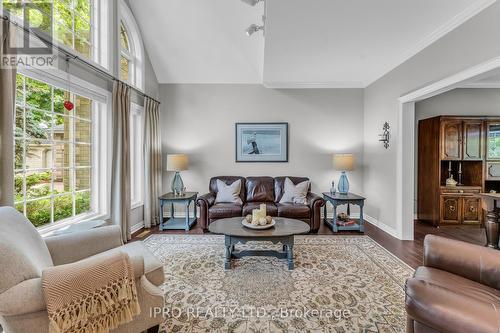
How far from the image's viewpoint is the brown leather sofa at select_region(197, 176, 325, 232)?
4039mm

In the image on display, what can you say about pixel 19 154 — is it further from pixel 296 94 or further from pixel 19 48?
pixel 296 94

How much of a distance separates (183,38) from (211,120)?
161cm

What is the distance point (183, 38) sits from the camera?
Answer: 177 inches

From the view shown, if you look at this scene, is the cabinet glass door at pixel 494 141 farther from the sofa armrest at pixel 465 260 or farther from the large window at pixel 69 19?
the large window at pixel 69 19

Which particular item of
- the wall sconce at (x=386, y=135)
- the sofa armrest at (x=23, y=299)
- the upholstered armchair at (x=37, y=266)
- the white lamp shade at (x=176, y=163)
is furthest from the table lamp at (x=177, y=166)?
the wall sconce at (x=386, y=135)

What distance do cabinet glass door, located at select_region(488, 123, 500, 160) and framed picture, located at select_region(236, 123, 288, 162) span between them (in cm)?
373

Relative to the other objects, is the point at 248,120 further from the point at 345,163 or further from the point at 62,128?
the point at 62,128

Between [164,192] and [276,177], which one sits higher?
[276,177]

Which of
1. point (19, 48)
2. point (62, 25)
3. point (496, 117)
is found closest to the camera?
point (19, 48)

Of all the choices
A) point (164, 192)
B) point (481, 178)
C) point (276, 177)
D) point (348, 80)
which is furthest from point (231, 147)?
point (481, 178)

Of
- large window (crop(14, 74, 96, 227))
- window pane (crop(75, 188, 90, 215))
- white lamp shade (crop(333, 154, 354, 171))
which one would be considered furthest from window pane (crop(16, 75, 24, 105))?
white lamp shade (crop(333, 154, 354, 171))

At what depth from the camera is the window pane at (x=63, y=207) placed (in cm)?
285

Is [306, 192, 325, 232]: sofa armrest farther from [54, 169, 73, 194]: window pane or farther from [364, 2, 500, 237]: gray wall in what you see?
[54, 169, 73, 194]: window pane

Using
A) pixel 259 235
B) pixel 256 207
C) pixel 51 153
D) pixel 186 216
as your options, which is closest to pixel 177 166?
pixel 186 216
